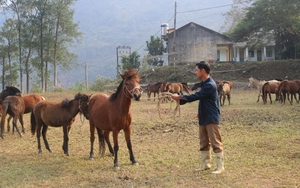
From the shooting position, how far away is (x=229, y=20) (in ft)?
190

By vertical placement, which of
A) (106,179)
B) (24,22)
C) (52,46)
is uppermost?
(24,22)

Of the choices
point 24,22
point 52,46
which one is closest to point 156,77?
point 52,46

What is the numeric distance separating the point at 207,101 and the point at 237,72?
28416 mm

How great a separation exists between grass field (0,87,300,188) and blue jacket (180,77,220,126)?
1.07 metres

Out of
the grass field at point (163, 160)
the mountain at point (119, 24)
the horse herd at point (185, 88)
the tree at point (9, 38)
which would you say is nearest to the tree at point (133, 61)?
the tree at point (9, 38)

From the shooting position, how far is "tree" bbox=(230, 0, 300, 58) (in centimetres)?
2928

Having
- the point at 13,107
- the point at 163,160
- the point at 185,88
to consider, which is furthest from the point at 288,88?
the point at 13,107

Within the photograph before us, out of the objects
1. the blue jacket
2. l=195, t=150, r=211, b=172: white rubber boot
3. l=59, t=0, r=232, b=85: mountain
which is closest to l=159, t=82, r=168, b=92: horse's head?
l=195, t=150, r=211, b=172: white rubber boot

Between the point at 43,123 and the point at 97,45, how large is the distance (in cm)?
10889

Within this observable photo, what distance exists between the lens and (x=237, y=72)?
1314 inches

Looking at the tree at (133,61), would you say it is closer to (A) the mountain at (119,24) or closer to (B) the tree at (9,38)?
(B) the tree at (9,38)

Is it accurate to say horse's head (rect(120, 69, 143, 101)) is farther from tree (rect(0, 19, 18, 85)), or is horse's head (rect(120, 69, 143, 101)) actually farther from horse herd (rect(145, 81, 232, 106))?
tree (rect(0, 19, 18, 85))

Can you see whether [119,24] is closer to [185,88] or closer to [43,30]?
[43,30]

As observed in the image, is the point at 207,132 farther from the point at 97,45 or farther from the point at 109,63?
the point at 97,45
